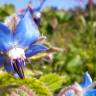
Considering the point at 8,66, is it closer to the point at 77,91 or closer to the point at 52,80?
the point at 52,80

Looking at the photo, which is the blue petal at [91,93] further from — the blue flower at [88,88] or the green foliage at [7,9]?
the green foliage at [7,9]

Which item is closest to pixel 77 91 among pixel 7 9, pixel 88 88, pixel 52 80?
pixel 88 88

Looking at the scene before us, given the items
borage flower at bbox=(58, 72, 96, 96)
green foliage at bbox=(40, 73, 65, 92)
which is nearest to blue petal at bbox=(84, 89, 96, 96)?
borage flower at bbox=(58, 72, 96, 96)

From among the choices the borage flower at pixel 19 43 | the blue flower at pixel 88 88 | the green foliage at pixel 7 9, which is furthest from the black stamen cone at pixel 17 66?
the green foliage at pixel 7 9

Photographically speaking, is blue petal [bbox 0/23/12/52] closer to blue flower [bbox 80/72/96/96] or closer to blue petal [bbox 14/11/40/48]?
blue petal [bbox 14/11/40/48]

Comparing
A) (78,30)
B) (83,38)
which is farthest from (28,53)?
(78,30)

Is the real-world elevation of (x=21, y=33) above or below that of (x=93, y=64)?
above

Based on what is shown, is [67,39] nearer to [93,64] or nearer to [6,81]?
[93,64]
